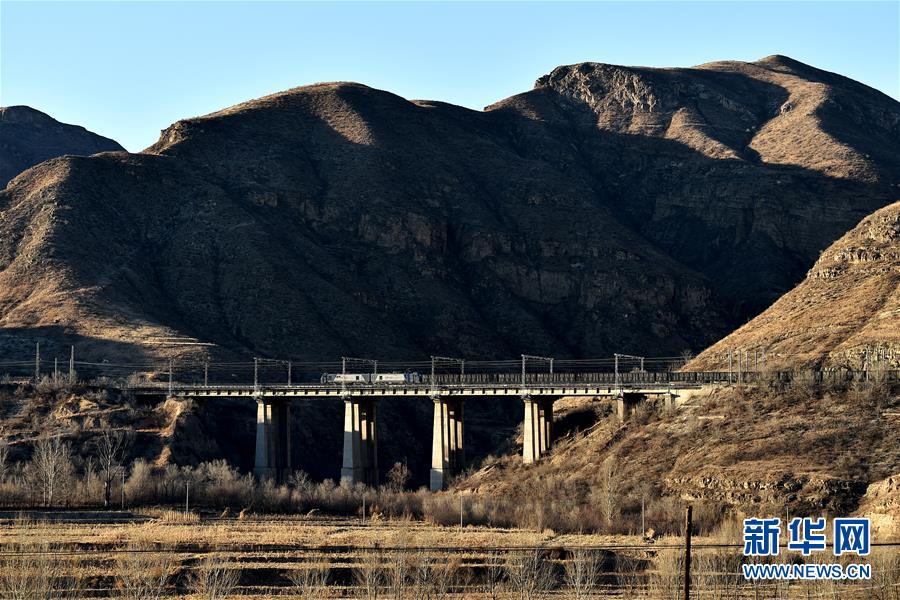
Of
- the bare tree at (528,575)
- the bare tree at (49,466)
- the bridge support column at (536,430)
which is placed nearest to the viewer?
the bare tree at (528,575)

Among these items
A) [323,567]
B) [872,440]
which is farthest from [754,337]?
[323,567]

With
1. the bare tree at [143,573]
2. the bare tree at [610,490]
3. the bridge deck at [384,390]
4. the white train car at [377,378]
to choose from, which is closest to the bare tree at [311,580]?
the bare tree at [143,573]

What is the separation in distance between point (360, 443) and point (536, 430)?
21824mm

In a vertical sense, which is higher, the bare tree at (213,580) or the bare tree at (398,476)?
the bare tree at (213,580)

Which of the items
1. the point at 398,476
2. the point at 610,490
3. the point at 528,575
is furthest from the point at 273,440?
the point at 528,575

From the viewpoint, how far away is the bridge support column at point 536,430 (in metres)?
143

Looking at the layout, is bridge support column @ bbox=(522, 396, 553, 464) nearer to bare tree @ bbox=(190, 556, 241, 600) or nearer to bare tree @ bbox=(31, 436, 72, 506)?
bare tree @ bbox=(31, 436, 72, 506)

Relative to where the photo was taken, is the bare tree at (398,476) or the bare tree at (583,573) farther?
the bare tree at (398,476)

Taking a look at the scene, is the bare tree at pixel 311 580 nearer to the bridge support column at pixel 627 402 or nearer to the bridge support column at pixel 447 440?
the bridge support column at pixel 627 402

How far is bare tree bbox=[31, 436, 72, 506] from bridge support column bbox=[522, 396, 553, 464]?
4724cm

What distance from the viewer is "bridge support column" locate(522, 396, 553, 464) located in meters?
143

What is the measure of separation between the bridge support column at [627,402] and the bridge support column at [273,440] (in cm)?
4085

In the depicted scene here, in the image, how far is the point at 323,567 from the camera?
7181cm

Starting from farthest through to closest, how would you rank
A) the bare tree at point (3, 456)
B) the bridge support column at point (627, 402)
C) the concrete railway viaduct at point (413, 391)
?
the bridge support column at point (627, 402) → the concrete railway viaduct at point (413, 391) → the bare tree at point (3, 456)
